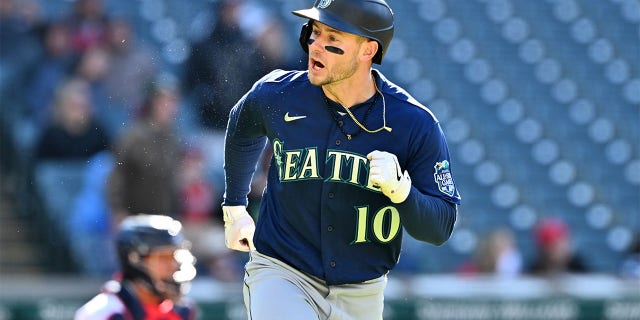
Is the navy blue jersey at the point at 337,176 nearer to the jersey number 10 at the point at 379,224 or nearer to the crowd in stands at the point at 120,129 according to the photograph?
the jersey number 10 at the point at 379,224

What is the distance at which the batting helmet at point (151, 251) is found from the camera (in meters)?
5.93

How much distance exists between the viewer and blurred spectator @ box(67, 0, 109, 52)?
32.0 feet

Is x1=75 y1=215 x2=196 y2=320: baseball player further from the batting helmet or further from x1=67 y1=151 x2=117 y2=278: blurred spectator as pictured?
x1=67 y1=151 x2=117 y2=278: blurred spectator

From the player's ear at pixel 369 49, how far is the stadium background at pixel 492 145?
2.93 meters

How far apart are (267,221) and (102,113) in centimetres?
540

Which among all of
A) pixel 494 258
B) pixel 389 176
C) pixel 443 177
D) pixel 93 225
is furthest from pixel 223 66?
pixel 494 258

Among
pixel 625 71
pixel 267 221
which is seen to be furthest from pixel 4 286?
pixel 625 71

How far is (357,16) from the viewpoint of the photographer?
4.46 metres

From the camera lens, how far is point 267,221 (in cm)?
467

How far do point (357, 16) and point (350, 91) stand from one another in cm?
29

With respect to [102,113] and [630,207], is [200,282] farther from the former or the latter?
[630,207]

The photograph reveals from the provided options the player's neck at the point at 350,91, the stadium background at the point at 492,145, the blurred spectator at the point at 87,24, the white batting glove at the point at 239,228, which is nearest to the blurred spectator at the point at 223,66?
the white batting glove at the point at 239,228

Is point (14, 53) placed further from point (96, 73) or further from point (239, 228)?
point (239, 228)

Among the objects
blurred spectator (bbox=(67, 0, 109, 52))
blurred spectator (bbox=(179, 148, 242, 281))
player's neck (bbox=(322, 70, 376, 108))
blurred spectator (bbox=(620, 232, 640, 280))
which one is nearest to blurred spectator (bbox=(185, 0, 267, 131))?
player's neck (bbox=(322, 70, 376, 108))
